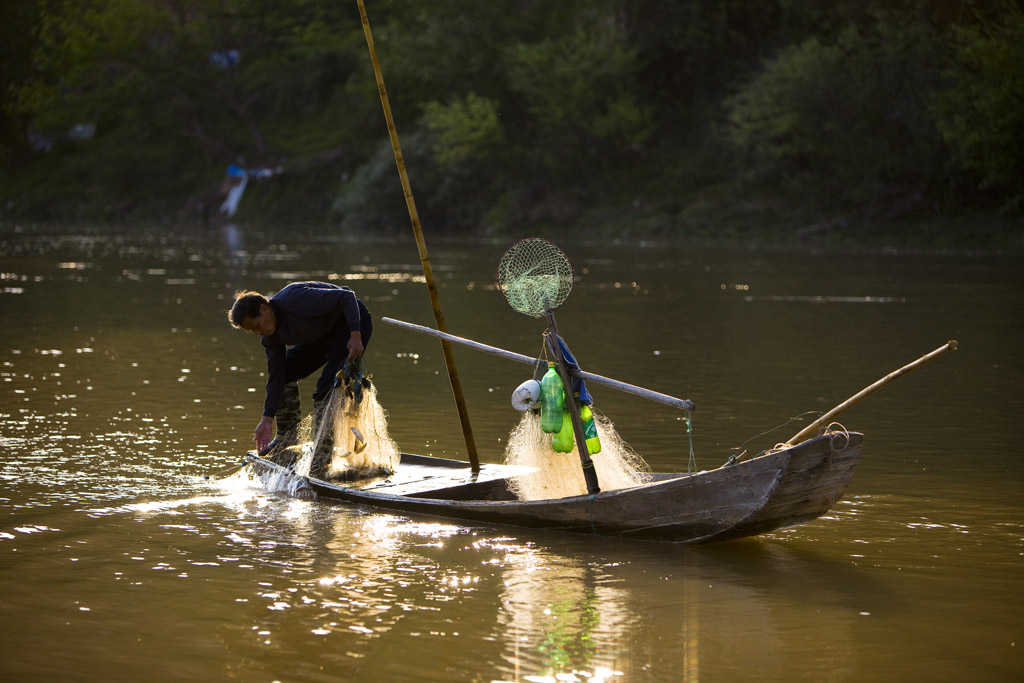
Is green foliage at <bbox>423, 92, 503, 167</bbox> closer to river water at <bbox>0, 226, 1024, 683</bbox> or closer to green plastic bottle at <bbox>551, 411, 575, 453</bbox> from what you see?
river water at <bbox>0, 226, 1024, 683</bbox>

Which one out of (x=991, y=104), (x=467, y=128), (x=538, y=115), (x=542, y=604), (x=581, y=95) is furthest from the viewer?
(x=538, y=115)

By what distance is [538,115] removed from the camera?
51.4 m

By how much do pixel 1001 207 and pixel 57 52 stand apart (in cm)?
5169

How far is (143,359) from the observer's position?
15.6m

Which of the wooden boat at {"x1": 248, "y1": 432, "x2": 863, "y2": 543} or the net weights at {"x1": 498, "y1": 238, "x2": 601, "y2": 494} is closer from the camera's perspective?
the wooden boat at {"x1": 248, "y1": 432, "x2": 863, "y2": 543}

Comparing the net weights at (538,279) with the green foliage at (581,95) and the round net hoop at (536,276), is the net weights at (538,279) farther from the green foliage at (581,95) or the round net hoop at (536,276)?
the green foliage at (581,95)

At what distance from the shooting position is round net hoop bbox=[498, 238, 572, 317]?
26.0 ft

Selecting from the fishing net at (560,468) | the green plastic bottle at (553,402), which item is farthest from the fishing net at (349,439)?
the green plastic bottle at (553,402)

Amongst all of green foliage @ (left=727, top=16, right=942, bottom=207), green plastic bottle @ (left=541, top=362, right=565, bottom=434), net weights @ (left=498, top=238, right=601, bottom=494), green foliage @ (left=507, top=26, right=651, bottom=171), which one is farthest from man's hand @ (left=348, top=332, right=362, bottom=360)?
green foliage @ (left=507, top=26, right=651, bottom=171)

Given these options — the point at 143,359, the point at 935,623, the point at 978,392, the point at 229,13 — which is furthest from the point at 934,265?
the point at 229,13

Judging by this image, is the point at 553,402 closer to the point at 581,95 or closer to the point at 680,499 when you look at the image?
the point at 680,499

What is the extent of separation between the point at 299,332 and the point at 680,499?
121 inches

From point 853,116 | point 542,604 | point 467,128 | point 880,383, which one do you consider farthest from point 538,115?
point 542,604

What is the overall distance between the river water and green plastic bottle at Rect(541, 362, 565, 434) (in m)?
0.69
